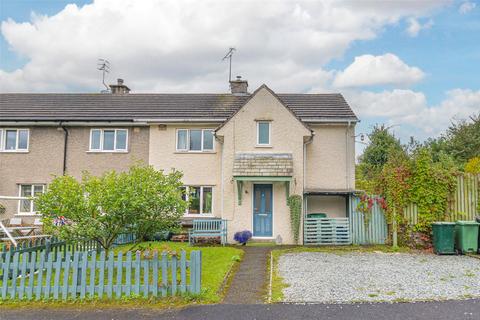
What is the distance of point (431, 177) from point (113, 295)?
1302cm

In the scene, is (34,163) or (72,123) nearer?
(72,123)

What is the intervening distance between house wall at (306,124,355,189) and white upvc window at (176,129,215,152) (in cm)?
513

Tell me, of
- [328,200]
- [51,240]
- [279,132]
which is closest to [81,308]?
[51,240]

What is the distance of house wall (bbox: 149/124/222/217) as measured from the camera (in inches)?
792

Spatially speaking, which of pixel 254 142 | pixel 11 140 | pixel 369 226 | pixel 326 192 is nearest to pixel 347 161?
pixel 326 192

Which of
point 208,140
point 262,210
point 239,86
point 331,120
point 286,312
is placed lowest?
point 286,312

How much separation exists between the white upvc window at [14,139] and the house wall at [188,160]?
705 centimetres

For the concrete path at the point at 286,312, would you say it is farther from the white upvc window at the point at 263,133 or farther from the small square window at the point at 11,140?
the small square window at the point at 11,140

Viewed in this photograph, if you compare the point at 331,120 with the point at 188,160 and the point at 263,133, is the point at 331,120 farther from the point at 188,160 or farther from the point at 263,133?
the point at 188,160

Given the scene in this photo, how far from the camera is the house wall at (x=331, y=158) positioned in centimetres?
1994

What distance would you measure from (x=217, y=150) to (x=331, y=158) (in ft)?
19.2

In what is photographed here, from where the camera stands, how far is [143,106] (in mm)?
22922

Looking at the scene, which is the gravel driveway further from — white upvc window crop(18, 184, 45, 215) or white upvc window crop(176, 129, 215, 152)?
white upvc window crop(18, 184, 45, 215)

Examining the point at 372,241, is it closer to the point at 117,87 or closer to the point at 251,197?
the point at 251,197
